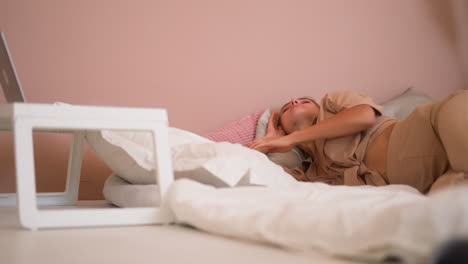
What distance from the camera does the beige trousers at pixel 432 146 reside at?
140 cm

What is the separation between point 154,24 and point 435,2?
1593mm

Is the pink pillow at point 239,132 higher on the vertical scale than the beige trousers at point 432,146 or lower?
higher

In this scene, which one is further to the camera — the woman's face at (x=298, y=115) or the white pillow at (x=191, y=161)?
the woman's face at (x=298, y=115)

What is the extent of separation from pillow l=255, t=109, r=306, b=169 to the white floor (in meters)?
1.11

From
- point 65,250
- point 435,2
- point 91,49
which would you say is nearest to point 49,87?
point 91,49

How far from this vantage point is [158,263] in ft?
2.09

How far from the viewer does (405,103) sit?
241 centimetres

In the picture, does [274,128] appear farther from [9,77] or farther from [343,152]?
[9,77]

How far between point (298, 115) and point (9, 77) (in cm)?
113

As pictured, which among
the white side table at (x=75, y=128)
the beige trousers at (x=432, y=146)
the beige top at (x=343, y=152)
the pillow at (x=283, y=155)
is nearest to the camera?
the white side table at (x=75, y=128)

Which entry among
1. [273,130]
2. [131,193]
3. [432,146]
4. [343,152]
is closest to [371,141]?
[343,152]

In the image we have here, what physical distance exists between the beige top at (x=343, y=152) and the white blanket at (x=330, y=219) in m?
0.84

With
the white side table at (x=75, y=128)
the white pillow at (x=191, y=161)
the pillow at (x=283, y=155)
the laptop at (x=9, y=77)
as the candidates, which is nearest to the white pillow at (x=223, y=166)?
the white pillow at (x=191, y=161)

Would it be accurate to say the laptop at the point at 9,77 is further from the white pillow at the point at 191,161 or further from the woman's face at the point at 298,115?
the woman's face at the point at 298,115
